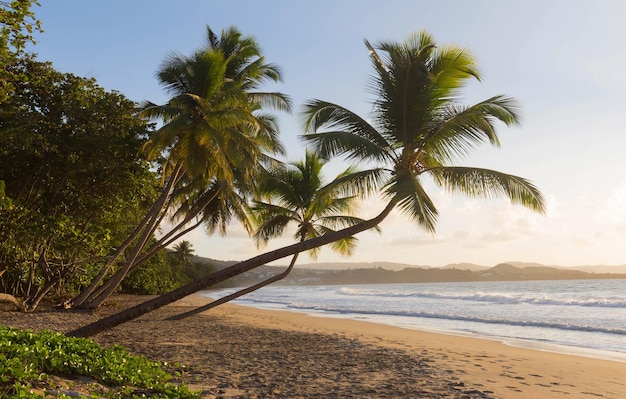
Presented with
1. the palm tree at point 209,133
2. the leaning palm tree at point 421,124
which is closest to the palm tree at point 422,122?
the leaning palm tree at point 421,124

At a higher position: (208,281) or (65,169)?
(65,169)

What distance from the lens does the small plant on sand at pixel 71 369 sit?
4211 mm

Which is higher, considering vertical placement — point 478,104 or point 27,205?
point 478,104

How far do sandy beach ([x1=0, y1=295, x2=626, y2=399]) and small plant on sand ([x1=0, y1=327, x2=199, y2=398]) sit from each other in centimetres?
88

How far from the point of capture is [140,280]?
31.0 metres

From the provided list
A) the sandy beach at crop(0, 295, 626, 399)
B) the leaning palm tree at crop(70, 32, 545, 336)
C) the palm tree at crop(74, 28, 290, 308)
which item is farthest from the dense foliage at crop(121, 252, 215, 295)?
the leaning palm tree at crop(70, 32, 545, 336)

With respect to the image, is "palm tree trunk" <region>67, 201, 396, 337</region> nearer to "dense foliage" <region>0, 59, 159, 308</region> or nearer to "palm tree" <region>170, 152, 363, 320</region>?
"dense foliage" <region>0, 59, 159, 308</region>

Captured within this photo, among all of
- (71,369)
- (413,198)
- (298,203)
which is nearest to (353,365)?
(413,198)

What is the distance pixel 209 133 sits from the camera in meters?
11.9

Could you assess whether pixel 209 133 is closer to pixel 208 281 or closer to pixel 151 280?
pixel 208 281

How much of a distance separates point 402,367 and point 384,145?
407 centimetres

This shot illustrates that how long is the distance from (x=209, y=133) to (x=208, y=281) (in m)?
6.33

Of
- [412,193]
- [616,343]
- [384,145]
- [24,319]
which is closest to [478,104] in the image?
[384,145]

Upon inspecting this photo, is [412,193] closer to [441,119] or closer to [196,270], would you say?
[441,119]
